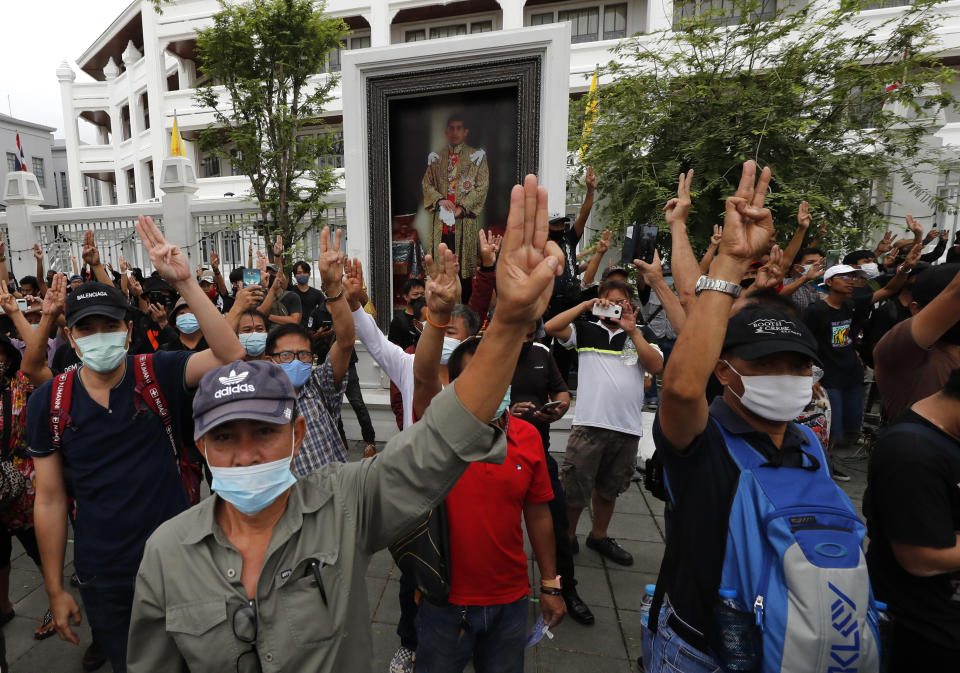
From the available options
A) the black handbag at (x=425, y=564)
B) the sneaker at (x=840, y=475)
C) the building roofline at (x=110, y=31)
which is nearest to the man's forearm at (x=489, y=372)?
the black handbag at (x=425, y=564)

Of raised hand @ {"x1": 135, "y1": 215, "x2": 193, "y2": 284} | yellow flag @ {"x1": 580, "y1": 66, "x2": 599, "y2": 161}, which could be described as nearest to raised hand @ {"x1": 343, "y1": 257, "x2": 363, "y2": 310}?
raised hand @ {"x1": 135, "y1": 215, "x2": 193, "y2": 284}

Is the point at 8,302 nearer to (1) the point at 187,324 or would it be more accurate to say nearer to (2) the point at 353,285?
(1) the point at 187,324

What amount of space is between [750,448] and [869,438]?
18.6ft

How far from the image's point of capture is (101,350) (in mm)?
2211

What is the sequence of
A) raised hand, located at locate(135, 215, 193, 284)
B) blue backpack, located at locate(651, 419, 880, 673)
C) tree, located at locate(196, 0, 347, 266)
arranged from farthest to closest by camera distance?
tree, located at locate(196, 0, 347, 266) < raised hand, located at locate(135, 215, 193, 284) < blue backpack, located at locate(651, 419, 880, 673)

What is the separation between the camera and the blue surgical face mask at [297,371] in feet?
8.89

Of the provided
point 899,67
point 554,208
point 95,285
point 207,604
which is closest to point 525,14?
point 899,67

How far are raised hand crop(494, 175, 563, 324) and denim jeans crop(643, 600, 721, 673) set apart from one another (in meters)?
1.23

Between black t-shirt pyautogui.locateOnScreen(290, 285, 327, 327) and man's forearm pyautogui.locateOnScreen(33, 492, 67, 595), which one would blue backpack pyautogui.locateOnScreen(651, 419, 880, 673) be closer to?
man's forearm pyautogui.locateOnScreen(33, 492, 67, 595)

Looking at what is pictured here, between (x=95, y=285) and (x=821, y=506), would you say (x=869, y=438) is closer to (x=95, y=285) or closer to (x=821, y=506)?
(x=821, y=506)

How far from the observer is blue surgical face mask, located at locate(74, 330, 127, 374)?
2.20 meters

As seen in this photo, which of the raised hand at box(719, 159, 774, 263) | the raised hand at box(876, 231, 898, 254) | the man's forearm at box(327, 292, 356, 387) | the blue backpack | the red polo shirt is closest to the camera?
the blue backpack

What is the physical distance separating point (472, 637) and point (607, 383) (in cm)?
199

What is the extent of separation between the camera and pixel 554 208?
18.5 feet
